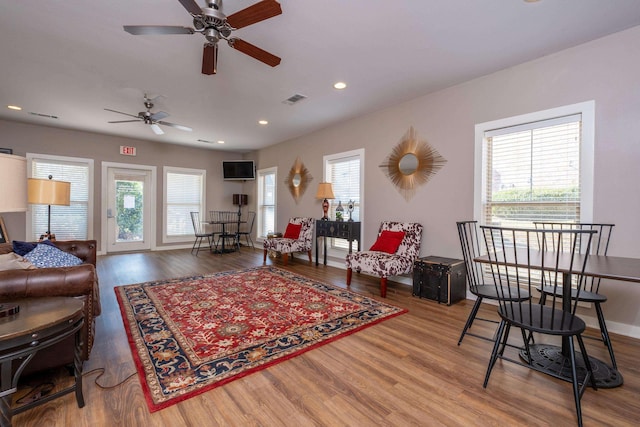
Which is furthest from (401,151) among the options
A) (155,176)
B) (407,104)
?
(155,176)

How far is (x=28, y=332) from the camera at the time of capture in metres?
1.16

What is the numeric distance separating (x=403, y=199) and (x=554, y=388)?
2.77 meters

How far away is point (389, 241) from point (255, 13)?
305 centimetres

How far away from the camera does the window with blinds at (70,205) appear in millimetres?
5534

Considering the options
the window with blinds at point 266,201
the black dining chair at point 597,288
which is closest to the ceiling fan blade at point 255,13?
the black dining chair at point 597,288

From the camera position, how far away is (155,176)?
22.4ft

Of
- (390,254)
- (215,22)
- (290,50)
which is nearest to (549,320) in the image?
(390,254)

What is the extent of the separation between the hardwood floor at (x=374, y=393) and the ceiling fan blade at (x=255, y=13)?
7.75 ft

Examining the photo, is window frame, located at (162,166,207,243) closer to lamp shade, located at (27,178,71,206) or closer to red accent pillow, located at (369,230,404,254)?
lamp shade, located at (27,178,71,206)

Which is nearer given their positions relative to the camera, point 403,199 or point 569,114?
point 569,114

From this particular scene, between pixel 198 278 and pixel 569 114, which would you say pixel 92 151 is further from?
pixel 569 114

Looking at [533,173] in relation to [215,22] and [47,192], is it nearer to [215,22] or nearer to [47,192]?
[215,22]

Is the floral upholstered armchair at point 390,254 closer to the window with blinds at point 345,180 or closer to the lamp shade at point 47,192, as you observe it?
the window with blinds at point 345,180

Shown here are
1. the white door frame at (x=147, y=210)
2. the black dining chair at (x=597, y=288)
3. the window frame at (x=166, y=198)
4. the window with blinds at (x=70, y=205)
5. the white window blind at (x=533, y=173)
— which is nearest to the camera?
the black dining chair at (x=597, y=288)
